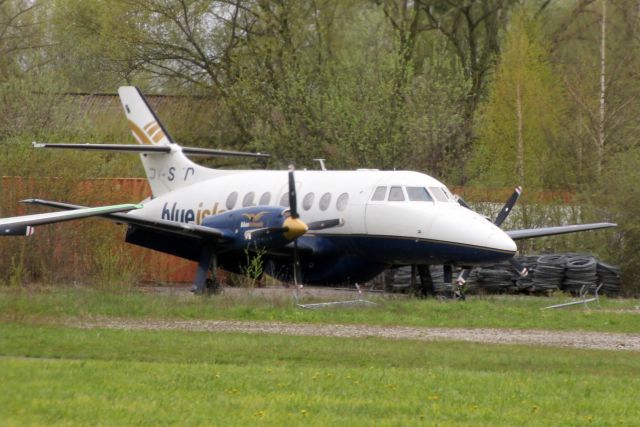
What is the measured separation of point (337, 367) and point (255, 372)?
3.89ft

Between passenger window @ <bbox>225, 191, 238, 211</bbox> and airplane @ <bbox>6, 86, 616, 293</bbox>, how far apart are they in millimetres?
28

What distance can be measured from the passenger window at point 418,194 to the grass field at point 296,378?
15.7ft

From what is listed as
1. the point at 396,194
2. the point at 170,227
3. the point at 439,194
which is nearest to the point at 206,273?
the point at 170,227

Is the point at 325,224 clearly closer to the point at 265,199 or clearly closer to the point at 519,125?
the point at 265,199

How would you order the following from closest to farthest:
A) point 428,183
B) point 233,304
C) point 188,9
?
point 233,304 < point 428,183 < point 188,9

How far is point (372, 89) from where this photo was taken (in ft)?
118

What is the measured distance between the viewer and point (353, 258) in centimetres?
2564

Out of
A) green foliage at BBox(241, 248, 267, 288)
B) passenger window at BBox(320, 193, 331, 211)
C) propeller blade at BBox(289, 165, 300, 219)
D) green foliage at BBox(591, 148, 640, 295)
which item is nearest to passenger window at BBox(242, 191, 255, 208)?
green foliage at BBox(241, 248, 267, 288)

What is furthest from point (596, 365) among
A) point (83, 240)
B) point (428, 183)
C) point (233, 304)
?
point (83, 240)

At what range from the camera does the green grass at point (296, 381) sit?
10844mm

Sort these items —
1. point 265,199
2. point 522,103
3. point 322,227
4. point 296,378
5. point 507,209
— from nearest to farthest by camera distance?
point 296,378, point 322,227, point 265,199, point 507,209, point 522,103

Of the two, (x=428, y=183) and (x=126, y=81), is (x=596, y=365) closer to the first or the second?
(x=428, y=183)

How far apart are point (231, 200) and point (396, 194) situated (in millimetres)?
4816

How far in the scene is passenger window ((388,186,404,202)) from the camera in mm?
24392
